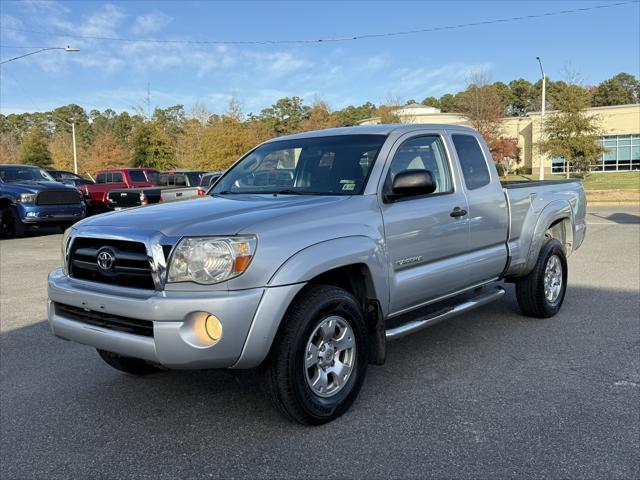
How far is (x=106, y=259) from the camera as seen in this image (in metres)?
3.60

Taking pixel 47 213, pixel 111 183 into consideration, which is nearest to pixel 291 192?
pixel 47 213

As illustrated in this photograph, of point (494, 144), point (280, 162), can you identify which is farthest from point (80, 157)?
point (280, 162)

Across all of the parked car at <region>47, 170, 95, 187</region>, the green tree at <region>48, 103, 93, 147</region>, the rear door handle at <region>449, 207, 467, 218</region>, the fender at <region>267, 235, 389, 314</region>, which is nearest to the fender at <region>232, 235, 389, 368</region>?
the fender at <region>267, 235, 389, 314</region>

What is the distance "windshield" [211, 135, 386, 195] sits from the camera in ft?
14.5

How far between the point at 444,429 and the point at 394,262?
3.85 feet

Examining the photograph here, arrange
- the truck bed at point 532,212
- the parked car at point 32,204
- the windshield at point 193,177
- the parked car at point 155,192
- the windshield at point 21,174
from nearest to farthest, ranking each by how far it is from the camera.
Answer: the truck bed at point 532,212
the parked car at point 155,192
the parked car at point 32,204
the windshield at point 21,174
the windshield at point 193,177

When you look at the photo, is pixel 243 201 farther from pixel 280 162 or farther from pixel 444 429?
pixel 444 429

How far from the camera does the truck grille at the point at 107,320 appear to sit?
340 cm

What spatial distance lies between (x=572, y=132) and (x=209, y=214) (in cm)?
3164

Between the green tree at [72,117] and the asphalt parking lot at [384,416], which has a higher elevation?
the green tree at [72,117]

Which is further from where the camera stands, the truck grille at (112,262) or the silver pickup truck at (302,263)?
the truck grille at (112,262)

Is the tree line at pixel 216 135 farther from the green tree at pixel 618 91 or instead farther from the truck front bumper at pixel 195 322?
the green tree at pixel 618 91

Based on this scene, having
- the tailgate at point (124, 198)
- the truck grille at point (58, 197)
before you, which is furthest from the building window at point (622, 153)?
the truck grille at point (58, 197)

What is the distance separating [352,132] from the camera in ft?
15.9
